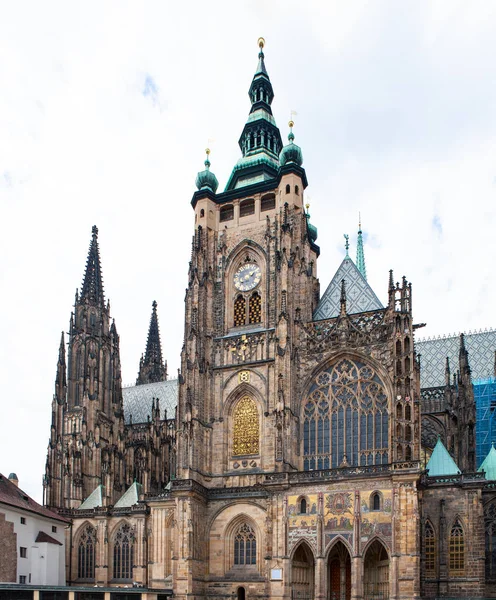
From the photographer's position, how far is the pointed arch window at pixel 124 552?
51.8 m

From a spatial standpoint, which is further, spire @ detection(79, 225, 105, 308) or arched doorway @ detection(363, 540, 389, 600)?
spire @ detection(79, 225, 105, 308)

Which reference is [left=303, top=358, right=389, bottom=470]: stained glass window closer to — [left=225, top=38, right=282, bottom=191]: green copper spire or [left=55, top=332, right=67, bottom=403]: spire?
[left=225, top=38, right=282, bottom=191]: green copper spire

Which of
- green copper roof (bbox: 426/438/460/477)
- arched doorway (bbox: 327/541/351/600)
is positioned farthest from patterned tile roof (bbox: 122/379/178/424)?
green copper roof (bbox: 426/438/460/477)

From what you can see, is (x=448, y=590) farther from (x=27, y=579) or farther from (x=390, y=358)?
(x=27, y=579)

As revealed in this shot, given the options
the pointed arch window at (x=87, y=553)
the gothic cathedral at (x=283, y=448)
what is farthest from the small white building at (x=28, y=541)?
the gothic cathedral at (x=283, y=448)

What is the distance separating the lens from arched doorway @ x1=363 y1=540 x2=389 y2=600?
129 feet

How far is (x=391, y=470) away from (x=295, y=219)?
61.9 feet

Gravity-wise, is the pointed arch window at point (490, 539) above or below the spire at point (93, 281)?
below

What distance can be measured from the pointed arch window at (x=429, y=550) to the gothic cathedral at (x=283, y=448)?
0.24 feet

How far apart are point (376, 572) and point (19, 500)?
2446 centimetres

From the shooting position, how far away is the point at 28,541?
47.5m

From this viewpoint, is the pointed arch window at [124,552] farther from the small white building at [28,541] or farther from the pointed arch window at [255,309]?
the pointed arch window at [255,309]

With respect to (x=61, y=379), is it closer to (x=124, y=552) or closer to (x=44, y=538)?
(x=124, y=552)

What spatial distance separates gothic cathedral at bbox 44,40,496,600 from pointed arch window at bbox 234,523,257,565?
0.33 feet
